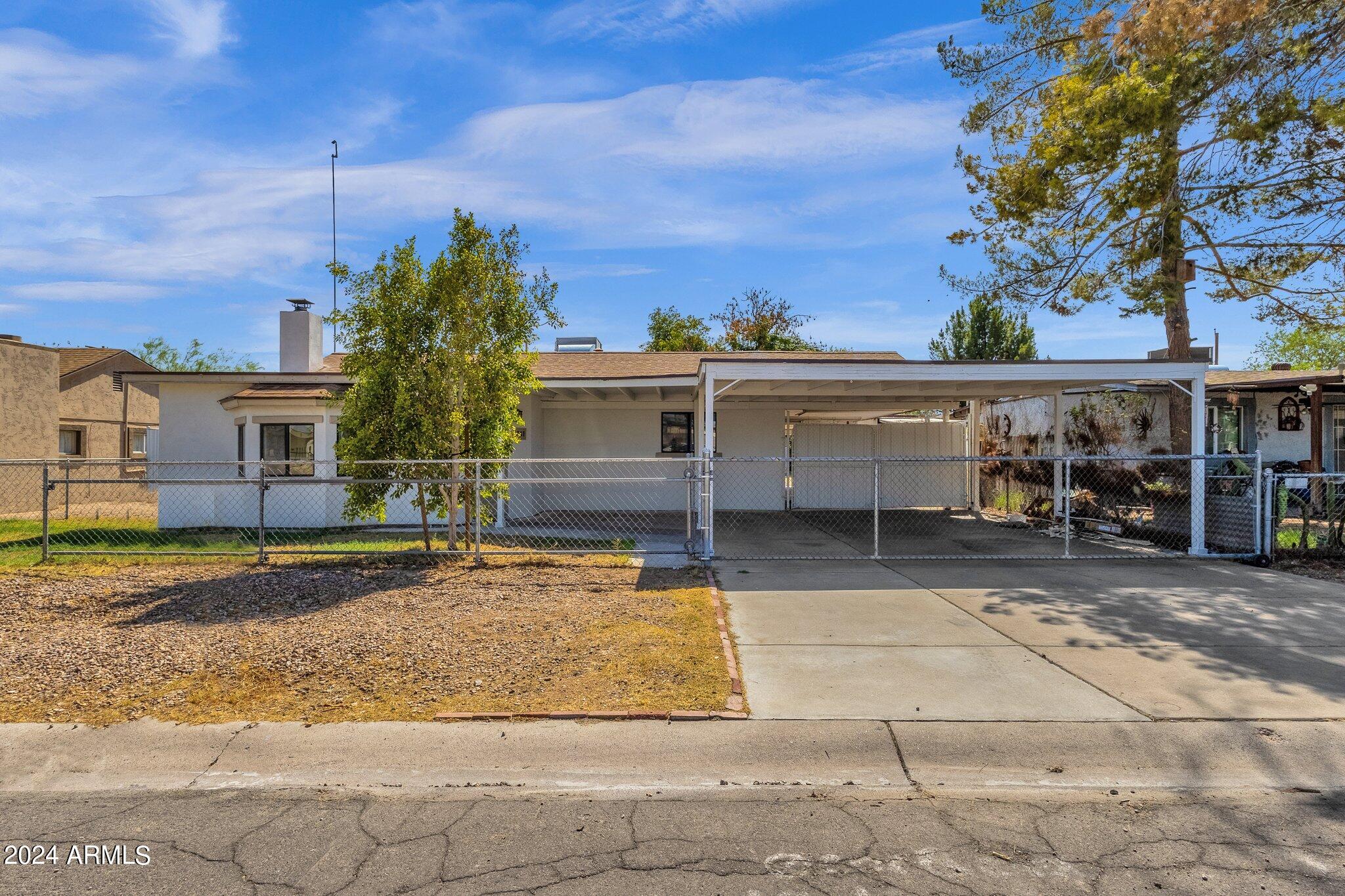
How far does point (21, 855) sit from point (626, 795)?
267 cm

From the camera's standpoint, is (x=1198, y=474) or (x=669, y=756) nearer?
(x=669, y=756)

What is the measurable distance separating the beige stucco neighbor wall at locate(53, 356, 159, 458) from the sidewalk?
21.6m

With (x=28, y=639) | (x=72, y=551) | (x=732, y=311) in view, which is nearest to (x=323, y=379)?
(x=72, y=551)

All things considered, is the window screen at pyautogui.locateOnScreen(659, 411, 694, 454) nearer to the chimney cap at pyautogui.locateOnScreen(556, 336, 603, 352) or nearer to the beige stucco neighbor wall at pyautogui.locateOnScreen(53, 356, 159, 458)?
the chimney cap at pyautogui.locateOnScreen(556, 336, 603, 352)

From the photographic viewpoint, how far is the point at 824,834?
11.6ft

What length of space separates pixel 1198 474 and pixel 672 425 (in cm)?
1048

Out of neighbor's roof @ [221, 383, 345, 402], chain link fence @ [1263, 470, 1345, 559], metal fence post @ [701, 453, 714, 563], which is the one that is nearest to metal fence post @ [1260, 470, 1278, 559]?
chain link fence @ [1263, 470, 1345, 559]

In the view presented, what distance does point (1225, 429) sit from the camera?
2003cm

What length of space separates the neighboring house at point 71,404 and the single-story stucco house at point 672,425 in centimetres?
250

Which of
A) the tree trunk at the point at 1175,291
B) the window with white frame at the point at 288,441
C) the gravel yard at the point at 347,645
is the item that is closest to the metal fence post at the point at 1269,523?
the tree trunk at the point at 1175,291

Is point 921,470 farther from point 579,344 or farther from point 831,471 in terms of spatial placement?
point 579,344

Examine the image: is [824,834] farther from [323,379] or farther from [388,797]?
[323,379]

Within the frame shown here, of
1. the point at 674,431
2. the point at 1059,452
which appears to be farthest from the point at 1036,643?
the point at 674,431

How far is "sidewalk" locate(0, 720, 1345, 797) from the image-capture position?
411 cm
